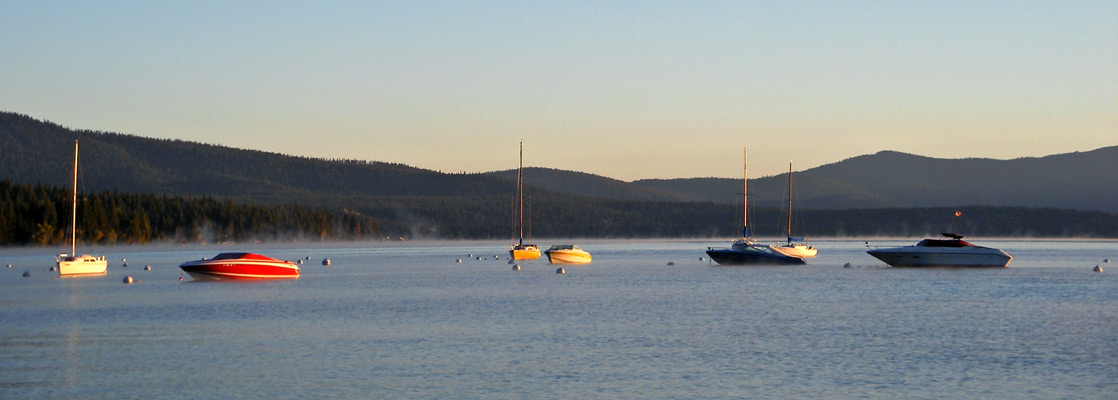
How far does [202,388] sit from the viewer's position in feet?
80.7

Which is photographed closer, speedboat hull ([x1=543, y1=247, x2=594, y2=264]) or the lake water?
the lake water

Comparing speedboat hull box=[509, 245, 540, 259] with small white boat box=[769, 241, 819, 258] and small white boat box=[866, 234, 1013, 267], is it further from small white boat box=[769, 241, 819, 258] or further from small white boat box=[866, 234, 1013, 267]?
small white boat box=[866, 234, 1013, 267]

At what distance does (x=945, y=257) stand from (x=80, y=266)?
5736cm

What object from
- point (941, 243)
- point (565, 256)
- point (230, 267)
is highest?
point (941, 243)

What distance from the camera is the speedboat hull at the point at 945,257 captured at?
80688 millimetres

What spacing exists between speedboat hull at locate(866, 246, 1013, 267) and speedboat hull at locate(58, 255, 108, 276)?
53.8 metres

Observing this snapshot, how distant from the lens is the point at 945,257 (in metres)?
80.8

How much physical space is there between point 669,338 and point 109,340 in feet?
52.0

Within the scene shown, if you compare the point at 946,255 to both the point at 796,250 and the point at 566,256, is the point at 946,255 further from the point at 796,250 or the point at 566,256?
the point at 566,256

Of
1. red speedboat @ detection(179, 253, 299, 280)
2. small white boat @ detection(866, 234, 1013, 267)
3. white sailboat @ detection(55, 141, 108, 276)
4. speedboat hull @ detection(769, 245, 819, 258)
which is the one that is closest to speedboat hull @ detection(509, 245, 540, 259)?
speedboat hull @ detection(769, 245, 819, 258)

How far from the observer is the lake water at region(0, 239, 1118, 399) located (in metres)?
24.9

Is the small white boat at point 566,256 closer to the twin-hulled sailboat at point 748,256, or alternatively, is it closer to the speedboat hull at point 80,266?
the twin-hulled sailboat at point 748,256

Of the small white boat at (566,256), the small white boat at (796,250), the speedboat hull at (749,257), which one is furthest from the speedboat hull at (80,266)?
the small white boat at (796,250)

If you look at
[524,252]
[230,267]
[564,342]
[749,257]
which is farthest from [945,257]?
[564,342]
